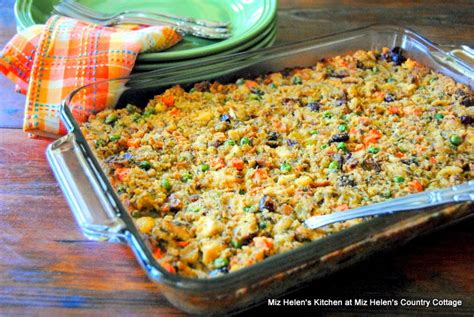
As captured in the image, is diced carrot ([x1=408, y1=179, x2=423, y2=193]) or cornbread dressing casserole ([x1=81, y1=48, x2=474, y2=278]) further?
diced carrot ([x1=408, y1=179, x2=423, y2=193])

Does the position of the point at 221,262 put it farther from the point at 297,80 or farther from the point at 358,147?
the point at 297,80

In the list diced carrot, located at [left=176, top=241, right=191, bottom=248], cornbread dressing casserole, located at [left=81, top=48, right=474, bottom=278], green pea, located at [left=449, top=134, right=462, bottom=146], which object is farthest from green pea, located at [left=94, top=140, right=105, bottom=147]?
green pea, located at [left=449, top=134, right=462, bottom=146]

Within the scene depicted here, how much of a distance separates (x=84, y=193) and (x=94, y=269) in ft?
0.71

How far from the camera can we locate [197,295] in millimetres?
1151

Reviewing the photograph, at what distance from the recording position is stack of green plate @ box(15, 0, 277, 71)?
192 cm

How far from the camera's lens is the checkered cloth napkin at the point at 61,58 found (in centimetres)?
181

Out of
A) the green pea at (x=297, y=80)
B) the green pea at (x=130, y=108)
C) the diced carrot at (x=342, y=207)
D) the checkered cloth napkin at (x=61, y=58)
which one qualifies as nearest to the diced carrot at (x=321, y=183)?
the diced carrot at (x=342, y=207)

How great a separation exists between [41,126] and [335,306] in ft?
3.37

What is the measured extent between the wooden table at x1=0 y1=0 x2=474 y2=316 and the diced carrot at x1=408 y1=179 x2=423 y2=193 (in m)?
0.13

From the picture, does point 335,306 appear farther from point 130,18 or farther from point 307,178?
point 130,18

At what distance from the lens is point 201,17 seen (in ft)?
7.61

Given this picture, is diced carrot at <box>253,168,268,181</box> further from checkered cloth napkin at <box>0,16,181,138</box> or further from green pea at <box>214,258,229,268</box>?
checkered cloth napkin at <box>0,16,181,138</box>

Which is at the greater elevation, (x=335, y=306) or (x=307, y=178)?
(x=307, y=178)

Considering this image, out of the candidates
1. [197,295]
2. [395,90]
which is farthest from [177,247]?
[395,90]
